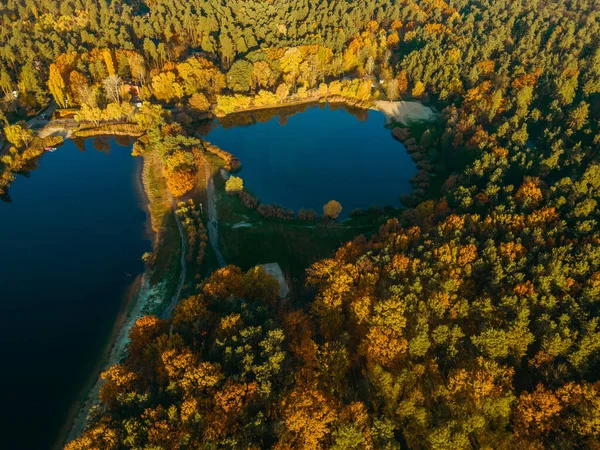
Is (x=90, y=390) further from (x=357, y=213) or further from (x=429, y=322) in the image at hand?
(x=357, y=213)

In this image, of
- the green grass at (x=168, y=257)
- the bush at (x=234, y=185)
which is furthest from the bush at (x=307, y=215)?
the green grass at (x=168, y=257)

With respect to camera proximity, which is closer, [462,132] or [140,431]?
[140,431]

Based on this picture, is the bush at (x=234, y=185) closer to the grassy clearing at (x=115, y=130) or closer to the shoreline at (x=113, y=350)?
the shoreline at (x=113, y=350)

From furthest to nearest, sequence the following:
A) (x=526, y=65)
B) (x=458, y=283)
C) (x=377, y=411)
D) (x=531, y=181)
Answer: (x=526, y=65), (x=531, y=181), (x=458, y=283), (x=377, y=411)

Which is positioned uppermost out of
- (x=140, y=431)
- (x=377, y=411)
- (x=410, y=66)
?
(x=410, y=66)

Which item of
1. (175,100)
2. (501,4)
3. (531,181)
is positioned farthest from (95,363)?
(501,4)

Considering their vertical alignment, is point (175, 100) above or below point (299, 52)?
below

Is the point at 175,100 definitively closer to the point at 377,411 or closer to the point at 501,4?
the point at 377,411

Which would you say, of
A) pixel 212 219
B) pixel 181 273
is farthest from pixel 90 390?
pixel 212 219
